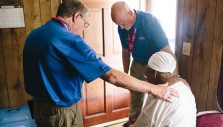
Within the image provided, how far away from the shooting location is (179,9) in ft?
6.15

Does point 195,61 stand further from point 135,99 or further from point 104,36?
point 104,36

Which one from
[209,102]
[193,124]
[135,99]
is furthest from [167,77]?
[135,99]

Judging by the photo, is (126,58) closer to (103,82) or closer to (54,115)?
(103,82)

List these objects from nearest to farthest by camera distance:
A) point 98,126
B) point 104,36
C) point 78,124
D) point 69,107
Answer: point 69,107, point 78,124, point 104,36, point 98,126

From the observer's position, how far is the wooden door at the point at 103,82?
8.71ft

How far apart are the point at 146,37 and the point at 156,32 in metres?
0.10

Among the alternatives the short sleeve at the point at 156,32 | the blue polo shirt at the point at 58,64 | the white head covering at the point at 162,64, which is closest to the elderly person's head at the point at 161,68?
the white head covering at the point at 162,64

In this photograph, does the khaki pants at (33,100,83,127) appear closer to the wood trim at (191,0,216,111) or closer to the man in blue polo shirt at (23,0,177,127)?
the man in blue polo shirt at (23,0,177,127)

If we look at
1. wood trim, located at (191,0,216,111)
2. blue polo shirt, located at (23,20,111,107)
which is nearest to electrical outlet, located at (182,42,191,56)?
wood trim, located at (191,0,216,111)

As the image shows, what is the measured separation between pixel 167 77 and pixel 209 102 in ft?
1.85

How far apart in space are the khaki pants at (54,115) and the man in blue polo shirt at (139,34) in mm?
826

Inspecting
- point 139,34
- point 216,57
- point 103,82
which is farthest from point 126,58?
point 216,57

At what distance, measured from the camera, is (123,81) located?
1.36 meters

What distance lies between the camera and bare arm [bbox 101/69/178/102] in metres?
1.28
